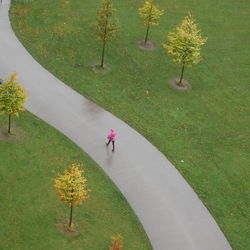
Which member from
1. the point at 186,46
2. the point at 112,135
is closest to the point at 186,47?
the point at 186,46

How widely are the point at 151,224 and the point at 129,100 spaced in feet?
31.6

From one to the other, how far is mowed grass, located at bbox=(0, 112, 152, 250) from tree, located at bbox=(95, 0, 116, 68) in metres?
8.62

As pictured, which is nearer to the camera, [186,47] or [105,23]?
[186,47]

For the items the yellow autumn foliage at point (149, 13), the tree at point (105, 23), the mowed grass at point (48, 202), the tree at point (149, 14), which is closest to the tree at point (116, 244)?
the mowed grass at point (48, 202)

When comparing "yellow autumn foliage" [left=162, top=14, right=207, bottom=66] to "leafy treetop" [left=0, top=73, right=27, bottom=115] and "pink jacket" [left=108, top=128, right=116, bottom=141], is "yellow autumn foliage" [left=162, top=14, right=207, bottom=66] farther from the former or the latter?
"leafy treetop" [left=0, top=73, right=27, bottom=115]

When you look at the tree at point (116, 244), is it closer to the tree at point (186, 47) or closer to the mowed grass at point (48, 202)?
the mowed grass at point (48, 202)

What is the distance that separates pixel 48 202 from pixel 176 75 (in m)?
14.4

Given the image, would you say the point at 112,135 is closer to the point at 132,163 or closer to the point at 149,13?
the point at 132,163

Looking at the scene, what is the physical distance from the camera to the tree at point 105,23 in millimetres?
30297

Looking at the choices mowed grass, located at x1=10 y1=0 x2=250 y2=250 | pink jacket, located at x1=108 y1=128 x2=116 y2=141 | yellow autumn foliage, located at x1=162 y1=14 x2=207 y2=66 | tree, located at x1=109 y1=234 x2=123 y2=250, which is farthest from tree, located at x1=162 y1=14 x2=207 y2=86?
tree, located at x1=109 y1=234 x2=123 y2=250

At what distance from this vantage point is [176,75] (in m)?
32.4

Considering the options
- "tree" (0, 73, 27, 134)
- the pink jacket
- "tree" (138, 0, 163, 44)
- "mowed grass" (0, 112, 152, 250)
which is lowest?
"mowed grass" (0, 112, 152, 250)

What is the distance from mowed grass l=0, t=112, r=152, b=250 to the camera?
2038cm

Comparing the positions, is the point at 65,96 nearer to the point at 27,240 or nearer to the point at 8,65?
the point at 8,65
